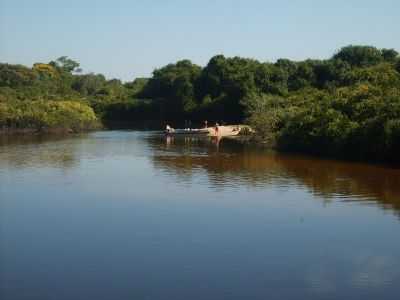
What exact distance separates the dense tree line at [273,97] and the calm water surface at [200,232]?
302 cm

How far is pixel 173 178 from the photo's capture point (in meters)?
20.7

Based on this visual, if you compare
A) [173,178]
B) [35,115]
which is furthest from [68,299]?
[35,115]

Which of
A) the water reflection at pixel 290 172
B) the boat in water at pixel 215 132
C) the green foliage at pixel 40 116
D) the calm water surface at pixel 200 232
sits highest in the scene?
the green foliage at pixel 40 116

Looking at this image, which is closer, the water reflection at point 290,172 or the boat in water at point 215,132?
the water reflection at point 290,172

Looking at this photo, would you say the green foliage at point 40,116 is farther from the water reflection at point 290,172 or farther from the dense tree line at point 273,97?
the water reflection at point 290,172

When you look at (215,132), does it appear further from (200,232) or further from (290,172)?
(200,232)

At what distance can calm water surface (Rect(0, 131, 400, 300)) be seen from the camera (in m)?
9.48

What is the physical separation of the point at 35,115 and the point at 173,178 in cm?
3238

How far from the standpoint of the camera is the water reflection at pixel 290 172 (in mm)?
17594

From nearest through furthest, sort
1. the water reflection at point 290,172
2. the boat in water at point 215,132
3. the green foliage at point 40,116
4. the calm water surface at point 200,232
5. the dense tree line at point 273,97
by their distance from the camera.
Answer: the calm water surface at point 200,232 < the water reflection at point 290,172 < the dense tree line at point 273,97 < the boat in water at point 215,132 < the green foliage at point 40,116

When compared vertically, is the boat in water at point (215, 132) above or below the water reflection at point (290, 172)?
above

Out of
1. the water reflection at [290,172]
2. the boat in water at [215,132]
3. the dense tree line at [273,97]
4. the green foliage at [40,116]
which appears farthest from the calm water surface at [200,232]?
the green foliage at [40,116]

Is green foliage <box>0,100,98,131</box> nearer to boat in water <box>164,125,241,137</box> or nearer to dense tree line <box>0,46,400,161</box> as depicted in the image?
dense tree line <box>0,46,400,161</box>

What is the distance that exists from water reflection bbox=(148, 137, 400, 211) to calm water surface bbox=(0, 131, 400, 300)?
73 millimetres
